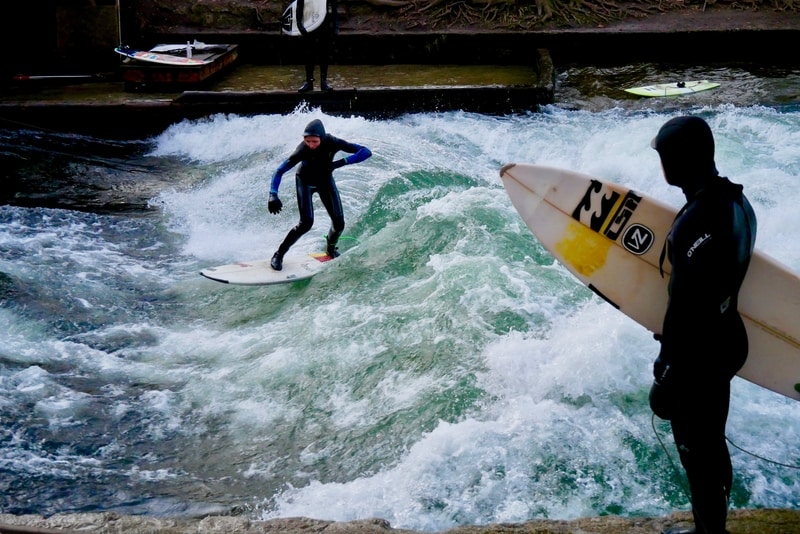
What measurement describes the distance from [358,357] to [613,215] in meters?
2.42

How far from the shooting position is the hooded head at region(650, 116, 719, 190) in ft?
8.79

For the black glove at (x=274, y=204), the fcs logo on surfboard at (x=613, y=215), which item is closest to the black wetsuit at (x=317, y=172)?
the black glove at (x=274, y=204)

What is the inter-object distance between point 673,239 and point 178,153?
9.61m

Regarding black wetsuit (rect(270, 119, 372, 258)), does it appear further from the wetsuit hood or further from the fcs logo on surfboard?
the fcs logo on surfboard

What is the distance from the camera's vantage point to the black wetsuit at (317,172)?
695 cm

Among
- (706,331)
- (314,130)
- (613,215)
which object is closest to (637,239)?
(613,215)

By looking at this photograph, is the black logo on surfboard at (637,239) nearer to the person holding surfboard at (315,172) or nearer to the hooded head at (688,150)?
the hooded head at (688,150)

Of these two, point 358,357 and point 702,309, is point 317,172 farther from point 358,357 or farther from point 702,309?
point 702,309

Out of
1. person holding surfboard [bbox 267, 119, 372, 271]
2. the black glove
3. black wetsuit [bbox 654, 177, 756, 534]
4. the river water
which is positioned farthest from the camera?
person holding surfboard [bbox 267, 119, 372, 271]

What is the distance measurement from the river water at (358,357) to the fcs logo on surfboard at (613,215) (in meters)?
1.12

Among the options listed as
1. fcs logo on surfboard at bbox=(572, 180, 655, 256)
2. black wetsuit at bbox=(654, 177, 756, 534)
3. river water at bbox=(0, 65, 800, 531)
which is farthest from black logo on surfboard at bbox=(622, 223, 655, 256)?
river water at bbox=(0, 65, 800, 531)

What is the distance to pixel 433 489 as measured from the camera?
169 inches

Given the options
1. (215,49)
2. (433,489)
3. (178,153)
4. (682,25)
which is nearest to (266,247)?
(178,153)

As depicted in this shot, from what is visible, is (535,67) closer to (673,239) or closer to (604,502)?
(604,502)
